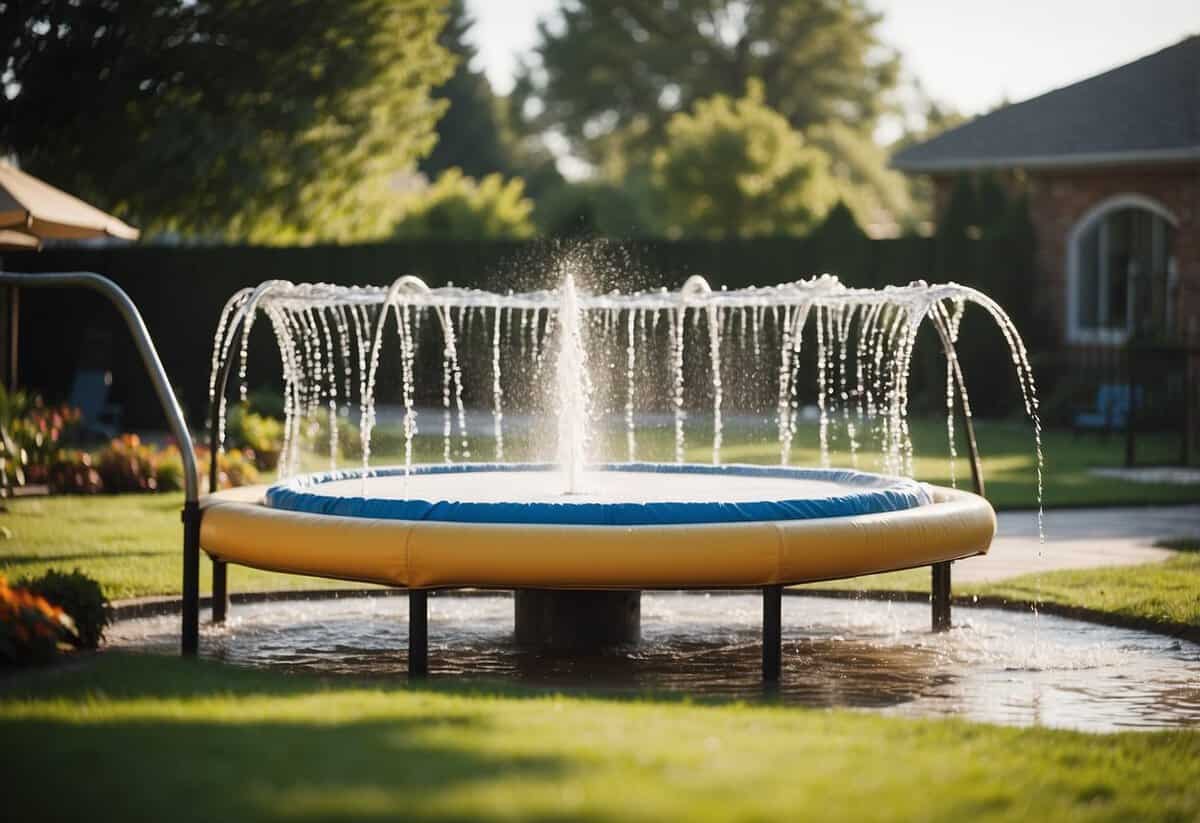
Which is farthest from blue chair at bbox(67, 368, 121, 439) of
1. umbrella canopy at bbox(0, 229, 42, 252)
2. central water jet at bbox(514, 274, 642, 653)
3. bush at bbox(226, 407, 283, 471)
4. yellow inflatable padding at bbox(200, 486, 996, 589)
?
yellow inflatable padding at bbox(200, 486, 996, 589)

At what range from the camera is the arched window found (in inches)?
950

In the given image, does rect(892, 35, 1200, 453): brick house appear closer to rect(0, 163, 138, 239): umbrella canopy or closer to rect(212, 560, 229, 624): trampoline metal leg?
rect(0, 163, 138, 239): umbrella canopy

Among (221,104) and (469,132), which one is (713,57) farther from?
(221,104)

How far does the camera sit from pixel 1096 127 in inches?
960

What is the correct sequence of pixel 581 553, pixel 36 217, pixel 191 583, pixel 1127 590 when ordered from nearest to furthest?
1. pixel 581 553
2. pixel 191 583
3. pixel 1127 590
4. pixel 36 217

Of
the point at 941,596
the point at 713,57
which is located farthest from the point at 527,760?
the point at 713,57

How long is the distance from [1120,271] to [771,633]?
61.4 ft

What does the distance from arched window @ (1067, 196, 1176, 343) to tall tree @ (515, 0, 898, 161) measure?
3675 cm

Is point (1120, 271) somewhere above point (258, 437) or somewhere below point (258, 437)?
above

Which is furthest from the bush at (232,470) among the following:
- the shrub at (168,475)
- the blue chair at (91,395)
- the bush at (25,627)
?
the bush at (25,627)

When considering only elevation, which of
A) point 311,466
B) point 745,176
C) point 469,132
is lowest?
point 311,466

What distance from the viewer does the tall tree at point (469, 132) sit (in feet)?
220

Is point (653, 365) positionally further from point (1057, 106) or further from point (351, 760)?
point (351, 760)

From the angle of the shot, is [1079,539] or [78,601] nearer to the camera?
[78,601]
